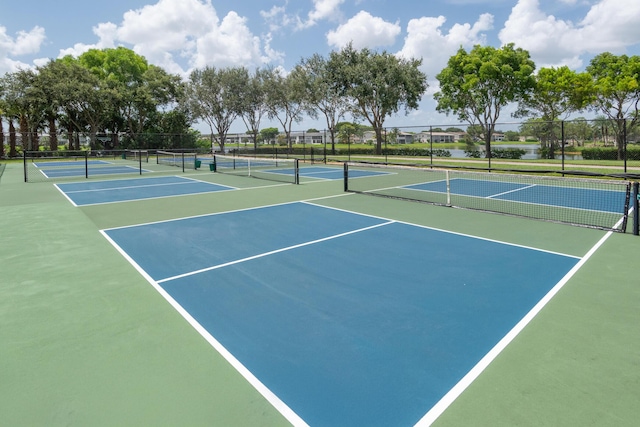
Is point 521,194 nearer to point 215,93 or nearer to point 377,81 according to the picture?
point 377,81

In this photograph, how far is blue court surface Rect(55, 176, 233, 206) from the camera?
13.9 meters

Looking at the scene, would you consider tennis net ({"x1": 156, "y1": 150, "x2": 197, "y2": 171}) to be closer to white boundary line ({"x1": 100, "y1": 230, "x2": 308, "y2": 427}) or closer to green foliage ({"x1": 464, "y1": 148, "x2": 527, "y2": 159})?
green foliage ({"x1": 464, "y1": 148, "x2": 527, "y2": 159})

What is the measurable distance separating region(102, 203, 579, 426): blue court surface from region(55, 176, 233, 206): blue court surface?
542cm

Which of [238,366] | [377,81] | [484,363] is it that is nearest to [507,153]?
[377,81]

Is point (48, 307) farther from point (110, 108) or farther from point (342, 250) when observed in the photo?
point (110, 108)

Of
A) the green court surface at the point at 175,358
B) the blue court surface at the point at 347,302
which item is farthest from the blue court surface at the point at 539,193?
the blue court surface at the point at 347,302

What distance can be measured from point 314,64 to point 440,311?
4372cm

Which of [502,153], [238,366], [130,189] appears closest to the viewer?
[238,366]

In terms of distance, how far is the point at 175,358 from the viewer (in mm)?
3773

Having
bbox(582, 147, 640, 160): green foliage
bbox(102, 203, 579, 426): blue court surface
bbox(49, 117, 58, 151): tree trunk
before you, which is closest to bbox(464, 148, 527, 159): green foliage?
bbox(582, 147, 640, 160): green foliage

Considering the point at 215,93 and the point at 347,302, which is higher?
the point at 215,93

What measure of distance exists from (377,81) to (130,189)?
28.3 m

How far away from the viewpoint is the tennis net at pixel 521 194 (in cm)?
1002

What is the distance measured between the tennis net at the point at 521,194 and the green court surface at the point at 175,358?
2.81 m
